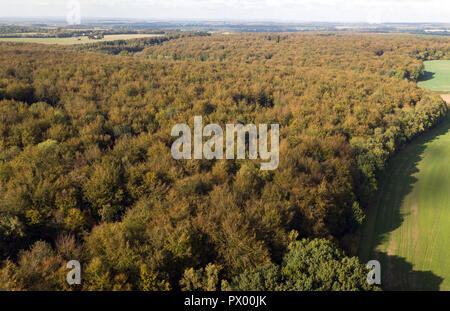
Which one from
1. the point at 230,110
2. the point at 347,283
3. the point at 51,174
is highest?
the point at 230,110

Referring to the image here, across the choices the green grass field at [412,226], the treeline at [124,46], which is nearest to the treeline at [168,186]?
the green grass field at [412,226]

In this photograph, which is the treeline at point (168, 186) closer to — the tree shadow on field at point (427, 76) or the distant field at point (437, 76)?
the distant field at point (437, 76)

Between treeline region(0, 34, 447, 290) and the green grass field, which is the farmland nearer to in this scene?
the green grass field

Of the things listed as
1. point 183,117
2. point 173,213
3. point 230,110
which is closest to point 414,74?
point 230,110

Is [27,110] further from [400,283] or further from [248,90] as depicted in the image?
[400,283]

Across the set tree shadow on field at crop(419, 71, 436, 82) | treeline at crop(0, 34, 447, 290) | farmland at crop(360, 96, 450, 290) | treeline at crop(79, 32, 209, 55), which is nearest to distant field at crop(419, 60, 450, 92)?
tree shadow on field at crop(419, 71, 436, 82)

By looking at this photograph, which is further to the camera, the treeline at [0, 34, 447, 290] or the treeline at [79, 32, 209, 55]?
the treeline at [79, 32, 209, 55]

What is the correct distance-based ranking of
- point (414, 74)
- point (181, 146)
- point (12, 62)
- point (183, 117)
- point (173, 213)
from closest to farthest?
point (173, 213) → point (181, 146) → point (183, 117) → point (12, 62) → point (414, 74)
